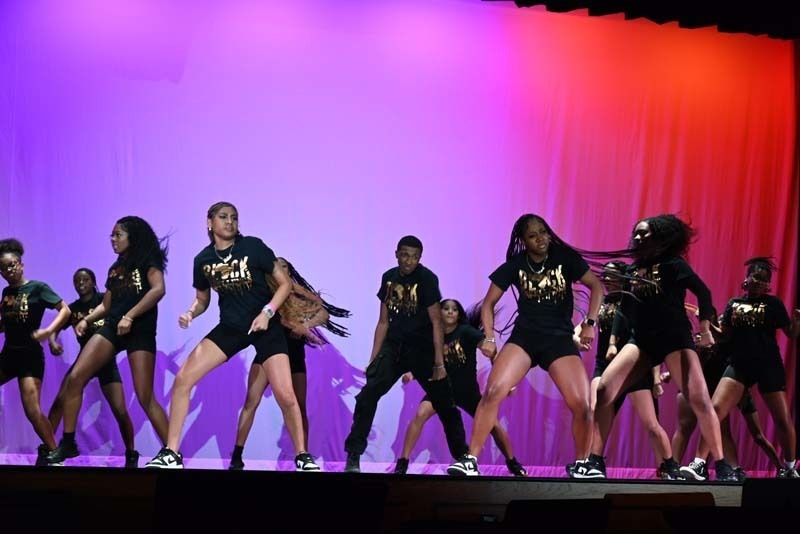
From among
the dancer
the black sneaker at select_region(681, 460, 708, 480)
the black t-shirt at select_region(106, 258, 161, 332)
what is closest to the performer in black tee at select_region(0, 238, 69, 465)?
the black t-shirt at select_region(106, 258, 161, 332)

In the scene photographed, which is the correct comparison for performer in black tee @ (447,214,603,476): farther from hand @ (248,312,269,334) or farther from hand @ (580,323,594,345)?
hand @ (248,312,269,334)

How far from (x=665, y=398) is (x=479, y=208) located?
2.85m

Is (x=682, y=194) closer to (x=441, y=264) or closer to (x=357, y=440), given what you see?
(x=441, y=264)

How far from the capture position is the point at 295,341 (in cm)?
871

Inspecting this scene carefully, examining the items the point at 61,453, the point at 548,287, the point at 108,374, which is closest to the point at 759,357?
the point at 548,287

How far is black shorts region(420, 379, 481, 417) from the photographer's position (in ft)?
28.8

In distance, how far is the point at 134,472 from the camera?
19.8 feet

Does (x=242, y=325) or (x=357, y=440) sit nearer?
(x=242, y=325)

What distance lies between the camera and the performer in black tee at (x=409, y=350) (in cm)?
816

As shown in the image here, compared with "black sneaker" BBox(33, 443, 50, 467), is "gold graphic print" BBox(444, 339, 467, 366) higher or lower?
higher

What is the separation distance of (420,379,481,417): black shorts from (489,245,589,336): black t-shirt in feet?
4.75

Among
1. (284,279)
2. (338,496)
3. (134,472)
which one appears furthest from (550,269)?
(338,496)

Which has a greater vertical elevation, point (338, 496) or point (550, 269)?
point (550, 269)

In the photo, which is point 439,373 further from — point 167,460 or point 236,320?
point 167,460
